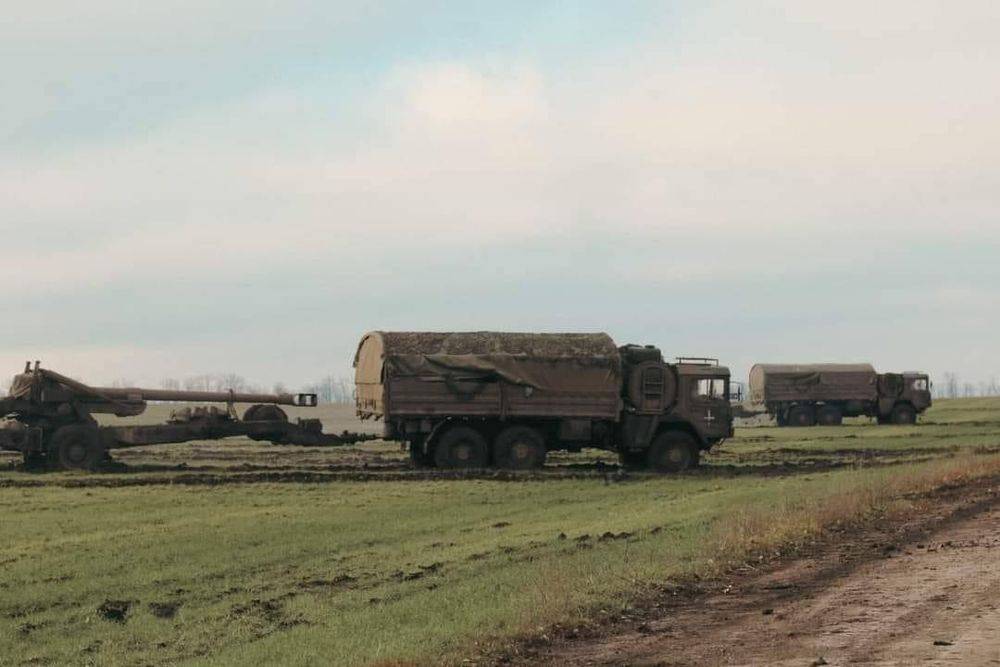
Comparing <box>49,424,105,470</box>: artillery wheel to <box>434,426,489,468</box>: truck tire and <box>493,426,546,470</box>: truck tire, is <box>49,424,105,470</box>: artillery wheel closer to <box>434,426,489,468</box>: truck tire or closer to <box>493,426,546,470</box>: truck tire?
<box>434,426,489,468</box>: truck tire

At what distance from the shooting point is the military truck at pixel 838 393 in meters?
62.2

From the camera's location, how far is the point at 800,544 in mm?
17469

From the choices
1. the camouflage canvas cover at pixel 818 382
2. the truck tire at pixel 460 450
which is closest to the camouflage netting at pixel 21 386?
the truck tire at pixel 460 450

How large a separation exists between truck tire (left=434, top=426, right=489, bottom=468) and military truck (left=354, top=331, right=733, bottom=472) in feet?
0.08

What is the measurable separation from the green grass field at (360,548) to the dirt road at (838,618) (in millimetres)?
801

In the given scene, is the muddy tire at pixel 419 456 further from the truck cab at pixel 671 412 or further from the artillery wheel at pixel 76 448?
the artillery wheel at pixel 76 448

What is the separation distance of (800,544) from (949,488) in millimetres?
8863

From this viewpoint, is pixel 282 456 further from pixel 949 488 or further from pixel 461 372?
pixel 949 488

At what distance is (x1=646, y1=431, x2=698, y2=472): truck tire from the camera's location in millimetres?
33344

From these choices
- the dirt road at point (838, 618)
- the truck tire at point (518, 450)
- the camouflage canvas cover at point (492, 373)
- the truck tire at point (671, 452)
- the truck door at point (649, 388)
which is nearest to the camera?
the dirt road at point (838, 618)

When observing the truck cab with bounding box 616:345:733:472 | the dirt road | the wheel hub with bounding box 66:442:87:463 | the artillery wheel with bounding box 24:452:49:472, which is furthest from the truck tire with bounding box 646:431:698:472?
the dirt road

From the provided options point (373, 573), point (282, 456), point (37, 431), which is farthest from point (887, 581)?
point (282, 456)

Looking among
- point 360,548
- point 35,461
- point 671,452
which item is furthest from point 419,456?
Answer: point 360,548

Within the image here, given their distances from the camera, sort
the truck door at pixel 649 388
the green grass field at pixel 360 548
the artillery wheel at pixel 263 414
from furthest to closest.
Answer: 1. the artillery wheel at pixel 263 414
2. the truck door at pixel 649 388
3. the green grass field at pixel 360 548
